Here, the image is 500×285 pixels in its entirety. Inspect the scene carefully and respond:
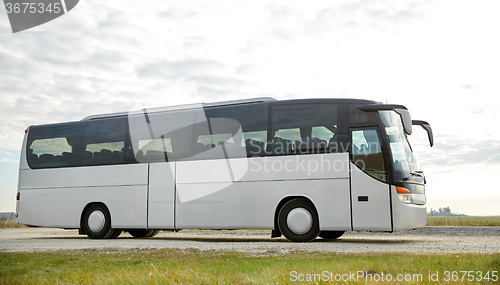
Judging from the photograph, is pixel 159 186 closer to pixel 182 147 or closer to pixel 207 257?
pixel 182 147

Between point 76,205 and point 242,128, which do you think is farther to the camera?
point 76,205

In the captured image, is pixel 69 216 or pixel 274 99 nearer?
pixel 274 99

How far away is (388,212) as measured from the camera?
11.4 metres

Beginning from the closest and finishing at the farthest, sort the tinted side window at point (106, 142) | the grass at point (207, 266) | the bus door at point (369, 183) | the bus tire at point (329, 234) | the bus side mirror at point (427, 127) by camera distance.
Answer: the grass at point (207, 266) < the bus door at point (369, 183) < the bus side mirror at point (427, 127) < the bus tire at point (329, 234) < the tinted side window at point (106, 142)

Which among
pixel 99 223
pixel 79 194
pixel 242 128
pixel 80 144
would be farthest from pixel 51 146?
pixel 242 128

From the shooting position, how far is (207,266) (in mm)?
7070

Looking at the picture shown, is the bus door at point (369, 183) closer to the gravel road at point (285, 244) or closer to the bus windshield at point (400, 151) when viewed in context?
the bus windshield at point (400, 151)

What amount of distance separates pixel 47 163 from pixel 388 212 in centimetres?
1086

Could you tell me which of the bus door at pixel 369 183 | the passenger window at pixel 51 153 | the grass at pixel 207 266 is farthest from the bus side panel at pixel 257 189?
the passenger window at pixel 51 153

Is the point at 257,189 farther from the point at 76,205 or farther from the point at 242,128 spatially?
the point at 76,205

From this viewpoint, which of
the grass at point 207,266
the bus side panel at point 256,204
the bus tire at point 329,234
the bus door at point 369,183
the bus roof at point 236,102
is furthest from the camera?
the bus tire at point 329,234

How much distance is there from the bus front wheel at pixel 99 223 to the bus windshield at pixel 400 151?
8734 millimetres

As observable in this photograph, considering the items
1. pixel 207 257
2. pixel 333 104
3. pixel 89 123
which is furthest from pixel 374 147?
pixel 89 123

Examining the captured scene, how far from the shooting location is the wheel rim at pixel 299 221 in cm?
1207
